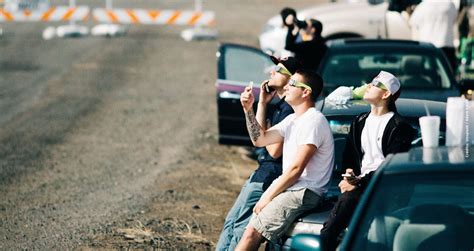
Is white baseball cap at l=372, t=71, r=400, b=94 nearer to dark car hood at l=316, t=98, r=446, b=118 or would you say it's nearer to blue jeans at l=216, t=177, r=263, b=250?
blue jeans at l=216, t=177, r=263, b=250

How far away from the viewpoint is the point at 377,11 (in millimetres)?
18109

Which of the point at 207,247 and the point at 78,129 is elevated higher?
the point at 207,247

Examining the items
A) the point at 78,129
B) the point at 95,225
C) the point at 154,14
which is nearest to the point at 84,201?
the point at 95,225

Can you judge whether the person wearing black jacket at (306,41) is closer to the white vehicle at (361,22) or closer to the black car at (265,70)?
the black car at (265,70)

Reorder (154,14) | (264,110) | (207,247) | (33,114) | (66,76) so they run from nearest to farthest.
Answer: (264,110), (207,247), (33,114), (66,76), (154,14)

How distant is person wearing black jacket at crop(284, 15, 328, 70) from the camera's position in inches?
506

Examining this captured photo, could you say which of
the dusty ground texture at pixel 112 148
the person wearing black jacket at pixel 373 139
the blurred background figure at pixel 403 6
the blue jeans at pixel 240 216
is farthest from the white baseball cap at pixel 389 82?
the blurred background figure at pixel 403 6

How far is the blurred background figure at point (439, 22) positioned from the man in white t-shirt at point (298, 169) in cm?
844

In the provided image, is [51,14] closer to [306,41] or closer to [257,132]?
[306,41]

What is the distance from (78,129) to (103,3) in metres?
20.0

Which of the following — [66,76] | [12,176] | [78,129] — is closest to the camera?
[12,176]

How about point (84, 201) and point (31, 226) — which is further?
point (84, 201)

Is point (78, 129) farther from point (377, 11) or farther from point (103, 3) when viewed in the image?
point (103, 3)

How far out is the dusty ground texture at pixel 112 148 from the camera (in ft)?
32.5
